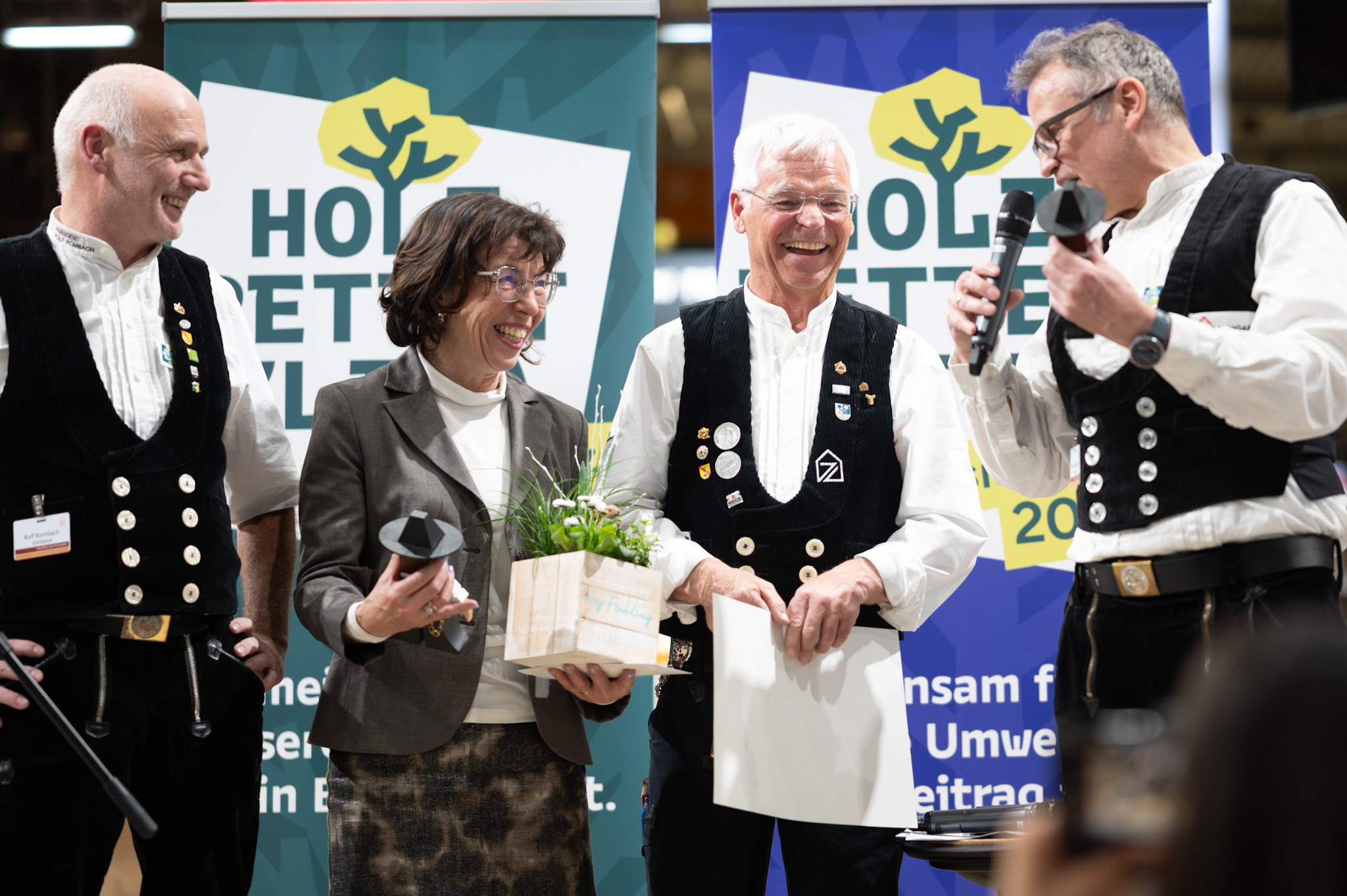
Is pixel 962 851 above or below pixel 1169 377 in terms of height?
below

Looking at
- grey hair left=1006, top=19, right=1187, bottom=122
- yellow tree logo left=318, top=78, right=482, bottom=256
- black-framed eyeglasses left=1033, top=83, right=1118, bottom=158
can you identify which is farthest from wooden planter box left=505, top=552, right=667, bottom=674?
yellow tree logo left=318, top=78, right=482, bottom=256

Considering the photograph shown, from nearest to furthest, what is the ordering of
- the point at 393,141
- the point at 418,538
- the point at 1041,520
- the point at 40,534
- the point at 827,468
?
the point at 418,538 → the point at 40,534 → the point at 827,468 → the point at 1041,520 → the point at 393,141

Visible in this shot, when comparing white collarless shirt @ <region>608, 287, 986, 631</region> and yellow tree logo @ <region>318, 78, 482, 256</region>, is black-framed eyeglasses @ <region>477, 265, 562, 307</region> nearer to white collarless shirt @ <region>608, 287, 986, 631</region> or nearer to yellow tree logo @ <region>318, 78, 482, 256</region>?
white collarless shirt @ <region>608, 287, 986, 631</region>

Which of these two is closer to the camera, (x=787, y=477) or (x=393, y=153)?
(x=787, y=477)

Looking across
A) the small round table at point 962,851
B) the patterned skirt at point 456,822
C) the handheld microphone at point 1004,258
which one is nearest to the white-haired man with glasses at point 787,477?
the small round table at point 962,851

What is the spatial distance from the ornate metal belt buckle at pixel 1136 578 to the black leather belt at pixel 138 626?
1.79 metres

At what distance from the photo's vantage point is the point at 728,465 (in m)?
2.54

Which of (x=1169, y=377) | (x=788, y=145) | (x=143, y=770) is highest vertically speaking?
(x=788, y=145)

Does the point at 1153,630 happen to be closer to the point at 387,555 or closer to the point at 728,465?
the point at 728,465

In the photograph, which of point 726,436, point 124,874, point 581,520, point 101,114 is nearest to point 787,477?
point 726,436

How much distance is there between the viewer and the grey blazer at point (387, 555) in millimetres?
2357

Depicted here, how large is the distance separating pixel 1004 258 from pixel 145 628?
1784 mm

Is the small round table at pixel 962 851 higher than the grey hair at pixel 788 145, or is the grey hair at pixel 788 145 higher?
the grey hair at pixel 788 145

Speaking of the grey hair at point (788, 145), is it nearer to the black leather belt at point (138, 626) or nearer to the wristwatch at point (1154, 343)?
the wristwatch at point (1154, 343)
